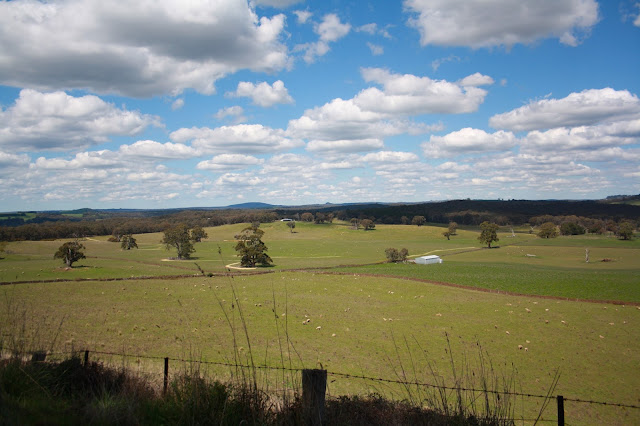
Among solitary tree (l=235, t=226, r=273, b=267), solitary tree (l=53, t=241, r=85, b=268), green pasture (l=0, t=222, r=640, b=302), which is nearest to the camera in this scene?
green pasture (l=0, t=222, r=640, b=302)

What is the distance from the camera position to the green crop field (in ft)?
56.6

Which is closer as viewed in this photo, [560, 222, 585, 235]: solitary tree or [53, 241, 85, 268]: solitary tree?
[53, 241, 85, 268]: solitary tree

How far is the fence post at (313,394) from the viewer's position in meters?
5.28

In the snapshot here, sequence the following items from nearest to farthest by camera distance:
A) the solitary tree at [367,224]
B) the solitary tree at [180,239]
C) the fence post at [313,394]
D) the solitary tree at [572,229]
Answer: the fence post at [313,394]
the solitary tree at [180,239]
the solitary tree at [572,229]
the solitary tree at [367,224]

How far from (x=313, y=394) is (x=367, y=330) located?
66.7ft

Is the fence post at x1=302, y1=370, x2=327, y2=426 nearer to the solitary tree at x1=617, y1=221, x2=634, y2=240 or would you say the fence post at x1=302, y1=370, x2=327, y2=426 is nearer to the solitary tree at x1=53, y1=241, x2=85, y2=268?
the solitary tree at x1=53, y1=241, x2=85, y2=268

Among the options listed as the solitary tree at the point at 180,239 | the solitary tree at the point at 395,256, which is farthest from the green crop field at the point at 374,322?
the solitary tree at the point at 180,239

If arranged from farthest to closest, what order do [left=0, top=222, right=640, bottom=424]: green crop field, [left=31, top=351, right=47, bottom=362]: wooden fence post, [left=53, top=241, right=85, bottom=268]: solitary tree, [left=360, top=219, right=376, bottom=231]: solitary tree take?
1. [left=360, top=219, right=376, bottom=231]: solitary tree
2. [left=53, top=241, right=85, bottom=268]: solitary tree
3. [left=0, top=222, right=640, bottom=424]: green crop field
4. [left=31, top=351, right=47, bottom=362]: wooden fence post

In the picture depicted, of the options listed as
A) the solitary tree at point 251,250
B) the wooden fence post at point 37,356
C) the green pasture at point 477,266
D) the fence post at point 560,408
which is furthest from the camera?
the solitary tree at point 251,250

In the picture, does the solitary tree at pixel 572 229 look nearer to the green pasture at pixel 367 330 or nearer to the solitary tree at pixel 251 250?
the green pasture at pixel 367 330

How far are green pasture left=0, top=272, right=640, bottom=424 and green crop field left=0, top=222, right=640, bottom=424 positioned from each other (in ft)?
0.34

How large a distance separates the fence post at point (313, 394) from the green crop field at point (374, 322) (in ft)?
4.48

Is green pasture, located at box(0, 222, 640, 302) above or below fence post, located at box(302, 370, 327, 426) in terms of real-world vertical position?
below

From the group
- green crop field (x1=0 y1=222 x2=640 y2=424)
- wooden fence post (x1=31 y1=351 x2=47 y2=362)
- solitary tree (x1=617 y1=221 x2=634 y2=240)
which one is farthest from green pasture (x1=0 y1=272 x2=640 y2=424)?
solitary tree (x1=617 y1=221 x2=634 y2=240)
